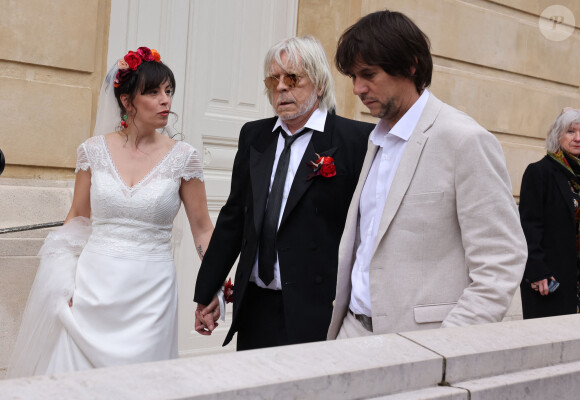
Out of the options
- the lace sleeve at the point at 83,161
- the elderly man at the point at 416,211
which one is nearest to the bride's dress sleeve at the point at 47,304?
the lace sleeve at the point at 83,161

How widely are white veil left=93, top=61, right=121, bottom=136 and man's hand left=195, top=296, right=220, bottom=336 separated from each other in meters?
1.17

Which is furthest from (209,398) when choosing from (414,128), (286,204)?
(286,204)

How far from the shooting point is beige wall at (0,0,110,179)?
15.6 ft

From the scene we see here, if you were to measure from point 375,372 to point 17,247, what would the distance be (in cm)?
336

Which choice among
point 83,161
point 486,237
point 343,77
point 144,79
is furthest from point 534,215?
point 486,237

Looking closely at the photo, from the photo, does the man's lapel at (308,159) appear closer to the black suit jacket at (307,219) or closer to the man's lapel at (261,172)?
the black suit jacket at (307,219)

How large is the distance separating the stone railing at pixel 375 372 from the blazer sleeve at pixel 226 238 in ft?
5.29

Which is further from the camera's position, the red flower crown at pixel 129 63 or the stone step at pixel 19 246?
the stone step at pixel 19 246

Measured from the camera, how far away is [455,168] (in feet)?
7.82

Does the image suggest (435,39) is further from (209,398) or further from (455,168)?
(209,398)

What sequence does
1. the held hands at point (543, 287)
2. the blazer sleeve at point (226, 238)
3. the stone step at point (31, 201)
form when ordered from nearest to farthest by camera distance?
the blazer sleeve at point (226, 238) → the stone step at point (31, 201) → the held hands at point (543, 287)

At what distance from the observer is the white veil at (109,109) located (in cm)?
414

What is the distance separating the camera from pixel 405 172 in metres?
2.46

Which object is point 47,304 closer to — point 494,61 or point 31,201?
point 31,201
